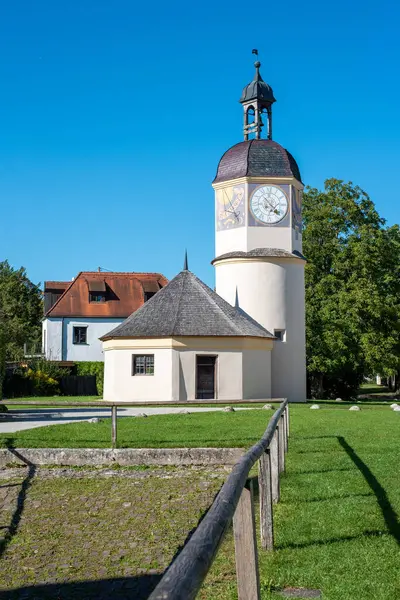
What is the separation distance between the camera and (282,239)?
34.7 metres

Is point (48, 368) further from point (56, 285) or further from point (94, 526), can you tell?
point (94, 526)

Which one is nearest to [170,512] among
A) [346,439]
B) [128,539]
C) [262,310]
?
[128,539]

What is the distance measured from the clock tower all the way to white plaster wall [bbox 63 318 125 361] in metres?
17.5

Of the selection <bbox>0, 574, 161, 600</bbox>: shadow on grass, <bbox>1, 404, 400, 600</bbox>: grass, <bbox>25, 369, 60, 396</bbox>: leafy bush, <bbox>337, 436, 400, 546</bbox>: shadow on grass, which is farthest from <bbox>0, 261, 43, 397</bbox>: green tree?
<bbox>0, 574, 161, 600</bbox>: shadow on grass

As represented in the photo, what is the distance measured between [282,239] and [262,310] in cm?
369

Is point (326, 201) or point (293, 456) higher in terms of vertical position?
point (326, 201)

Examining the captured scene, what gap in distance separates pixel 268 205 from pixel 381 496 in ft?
89.9

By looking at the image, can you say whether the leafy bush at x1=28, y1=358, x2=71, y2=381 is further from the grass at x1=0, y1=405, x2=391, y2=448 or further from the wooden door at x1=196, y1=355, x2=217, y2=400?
the grass at x1=0, y1=405, x2=391, y2=448

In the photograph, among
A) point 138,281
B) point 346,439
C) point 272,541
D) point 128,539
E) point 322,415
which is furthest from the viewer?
point 138,281

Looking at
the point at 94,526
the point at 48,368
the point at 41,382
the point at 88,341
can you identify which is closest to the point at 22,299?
the point at 88,341

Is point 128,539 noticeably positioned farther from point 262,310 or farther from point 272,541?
point 262,310

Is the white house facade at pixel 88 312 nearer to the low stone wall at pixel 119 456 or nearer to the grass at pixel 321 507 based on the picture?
the grass at pixel 321 507

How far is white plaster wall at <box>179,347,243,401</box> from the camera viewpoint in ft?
101

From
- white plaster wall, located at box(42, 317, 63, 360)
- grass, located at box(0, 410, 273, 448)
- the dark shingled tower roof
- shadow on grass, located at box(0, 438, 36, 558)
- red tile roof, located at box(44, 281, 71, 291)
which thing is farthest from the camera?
→ red tile roof, located at box(44, 281, 71, 291)
